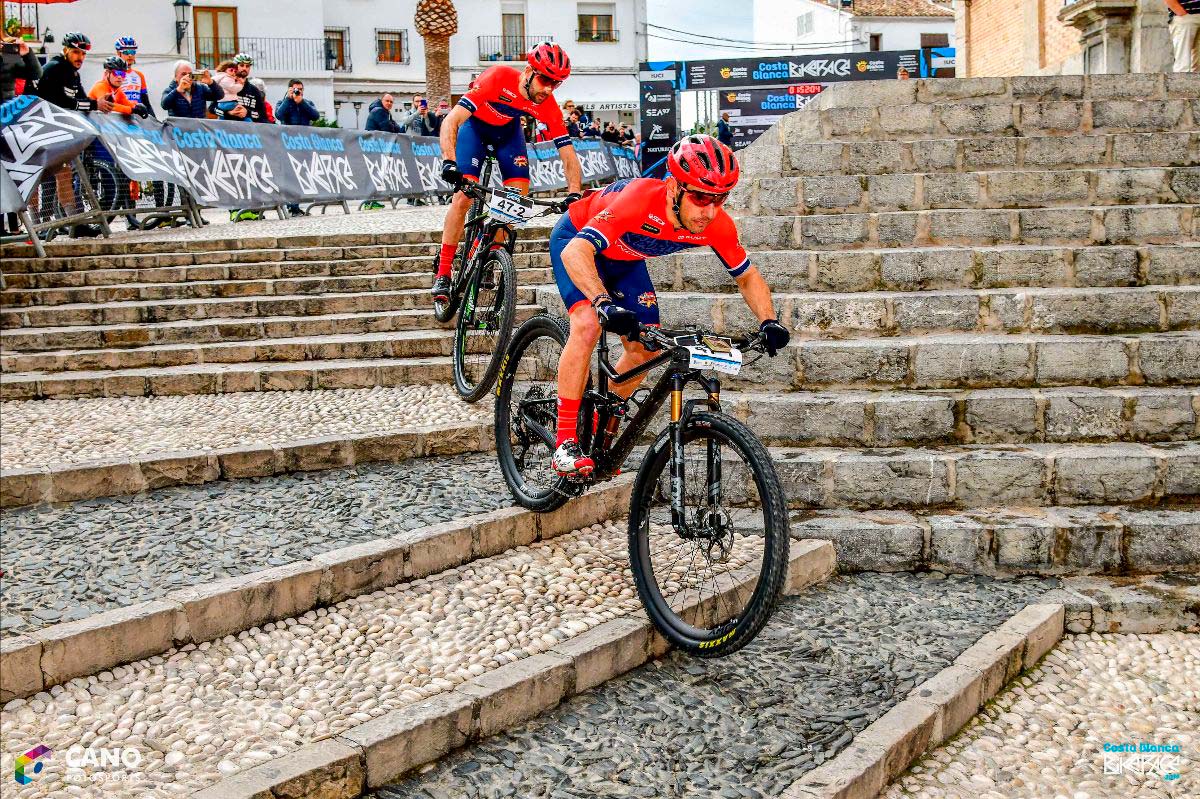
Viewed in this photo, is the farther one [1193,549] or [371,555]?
[1193,549]

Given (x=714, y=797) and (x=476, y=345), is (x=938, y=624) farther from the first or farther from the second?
(x=476, y=345)

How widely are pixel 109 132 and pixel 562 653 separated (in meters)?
10.5

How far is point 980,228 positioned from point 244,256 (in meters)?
7.09

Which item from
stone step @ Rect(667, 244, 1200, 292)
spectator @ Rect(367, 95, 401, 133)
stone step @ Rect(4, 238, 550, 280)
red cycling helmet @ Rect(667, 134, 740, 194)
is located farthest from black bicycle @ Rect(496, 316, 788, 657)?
spectator @ Rect(367, 95, 401, 133)

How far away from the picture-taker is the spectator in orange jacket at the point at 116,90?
13102 millimetres

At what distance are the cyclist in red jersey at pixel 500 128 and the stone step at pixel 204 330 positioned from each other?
5.80 feet

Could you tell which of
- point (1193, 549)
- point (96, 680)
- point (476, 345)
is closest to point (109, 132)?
point (476, 345)

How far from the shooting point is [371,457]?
249 inches

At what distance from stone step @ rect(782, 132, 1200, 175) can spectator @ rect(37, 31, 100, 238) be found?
7.85m

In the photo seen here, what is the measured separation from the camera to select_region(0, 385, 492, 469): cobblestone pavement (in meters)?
6.31

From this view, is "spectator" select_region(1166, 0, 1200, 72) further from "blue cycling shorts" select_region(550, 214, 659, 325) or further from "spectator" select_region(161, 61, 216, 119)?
"spectator" select_region(161, 61, 216, 119)

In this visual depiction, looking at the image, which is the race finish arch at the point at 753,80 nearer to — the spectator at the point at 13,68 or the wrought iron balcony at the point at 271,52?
the wrought iron balcony at the point at 271,52

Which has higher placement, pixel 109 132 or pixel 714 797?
pixel 109 132

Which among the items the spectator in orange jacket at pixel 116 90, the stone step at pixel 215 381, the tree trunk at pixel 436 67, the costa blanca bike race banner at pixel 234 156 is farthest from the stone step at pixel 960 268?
the tree trunk at pixel 436 67
